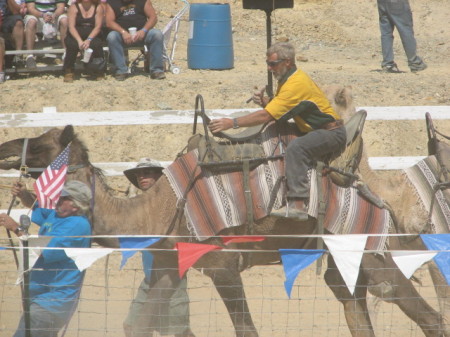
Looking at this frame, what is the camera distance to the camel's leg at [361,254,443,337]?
6.93 m

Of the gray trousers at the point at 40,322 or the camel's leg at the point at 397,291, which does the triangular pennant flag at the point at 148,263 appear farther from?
the camel's leg at the point at 397,291

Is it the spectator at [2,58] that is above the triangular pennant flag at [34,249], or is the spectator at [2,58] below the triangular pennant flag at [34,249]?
below

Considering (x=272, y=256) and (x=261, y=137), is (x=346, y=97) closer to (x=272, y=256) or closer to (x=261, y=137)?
(x=261, y=137)

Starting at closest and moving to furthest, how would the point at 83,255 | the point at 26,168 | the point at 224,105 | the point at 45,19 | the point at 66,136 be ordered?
the point at 83,255, the point at 26,168, the point at 66,136, the point at 224,105, the point at 45,19

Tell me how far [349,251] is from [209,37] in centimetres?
854

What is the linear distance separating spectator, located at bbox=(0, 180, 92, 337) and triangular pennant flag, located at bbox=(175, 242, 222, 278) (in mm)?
733

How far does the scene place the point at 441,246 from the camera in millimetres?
6352

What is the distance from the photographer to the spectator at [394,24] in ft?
47.4

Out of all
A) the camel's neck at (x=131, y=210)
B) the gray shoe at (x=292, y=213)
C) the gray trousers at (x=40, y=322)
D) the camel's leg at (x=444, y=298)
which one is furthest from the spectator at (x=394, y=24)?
the gray trousers at (x=40, y=322)

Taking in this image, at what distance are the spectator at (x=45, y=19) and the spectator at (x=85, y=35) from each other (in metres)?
0.59

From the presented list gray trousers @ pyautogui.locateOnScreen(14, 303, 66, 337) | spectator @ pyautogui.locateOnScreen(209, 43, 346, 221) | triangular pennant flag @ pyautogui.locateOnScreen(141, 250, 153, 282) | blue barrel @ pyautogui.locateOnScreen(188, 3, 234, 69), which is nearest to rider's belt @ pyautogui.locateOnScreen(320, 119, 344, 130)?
spectator @ pyautogui.locateOnScreen(209, 43, 346, 221)

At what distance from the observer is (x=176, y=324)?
280 inches

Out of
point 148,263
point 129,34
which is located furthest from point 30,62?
point 148,263

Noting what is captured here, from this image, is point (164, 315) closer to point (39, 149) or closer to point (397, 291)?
point (39, 149)
